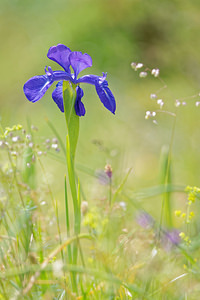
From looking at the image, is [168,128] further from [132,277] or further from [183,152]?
[132,277]

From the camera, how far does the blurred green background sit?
8.39ft

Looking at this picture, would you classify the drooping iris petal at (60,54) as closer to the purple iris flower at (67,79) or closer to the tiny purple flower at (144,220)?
the purple iris flower at (67,79)

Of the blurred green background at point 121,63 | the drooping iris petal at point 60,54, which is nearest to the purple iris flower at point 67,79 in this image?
the drooping iris petal at point 60,54

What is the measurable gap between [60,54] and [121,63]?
2.35 m

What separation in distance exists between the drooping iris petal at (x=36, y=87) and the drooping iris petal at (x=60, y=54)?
46 mm

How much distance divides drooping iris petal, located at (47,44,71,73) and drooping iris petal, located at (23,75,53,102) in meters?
0.05

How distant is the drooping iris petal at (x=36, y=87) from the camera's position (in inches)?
36.1

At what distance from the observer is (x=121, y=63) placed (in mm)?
3244

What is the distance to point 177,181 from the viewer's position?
2297 mm

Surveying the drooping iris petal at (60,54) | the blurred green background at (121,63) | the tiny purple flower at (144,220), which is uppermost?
the blurred green background at (121,63)

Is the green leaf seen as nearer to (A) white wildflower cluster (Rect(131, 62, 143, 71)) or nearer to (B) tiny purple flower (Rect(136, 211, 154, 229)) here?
(A) white wildflower cluster (Rect(131, 62, 143, 71))

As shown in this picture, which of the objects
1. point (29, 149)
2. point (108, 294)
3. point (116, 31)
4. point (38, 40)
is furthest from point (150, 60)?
point (108, 294)

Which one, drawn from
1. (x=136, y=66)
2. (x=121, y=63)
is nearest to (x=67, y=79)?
(x=136, y=66)

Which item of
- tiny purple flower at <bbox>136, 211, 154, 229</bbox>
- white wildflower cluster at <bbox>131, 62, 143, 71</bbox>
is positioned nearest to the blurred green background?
tiny purple flower at <bbox>136, 211, 154, 229</bbox>
